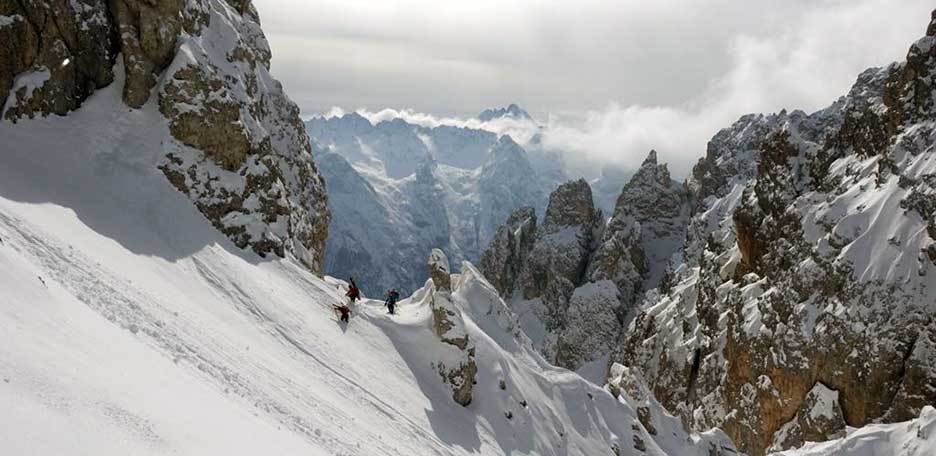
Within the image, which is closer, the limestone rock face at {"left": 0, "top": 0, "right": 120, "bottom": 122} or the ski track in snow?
the ski track in snow

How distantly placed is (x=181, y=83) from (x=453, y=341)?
82.9 feet

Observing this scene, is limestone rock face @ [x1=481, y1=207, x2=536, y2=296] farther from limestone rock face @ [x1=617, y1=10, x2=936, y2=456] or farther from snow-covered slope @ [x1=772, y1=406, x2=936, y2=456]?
snow-covered slope @ [x1=772, y1=406, x2=936, y2=456]

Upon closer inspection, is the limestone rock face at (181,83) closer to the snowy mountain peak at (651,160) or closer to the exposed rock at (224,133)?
the exposed rock at (224,133)

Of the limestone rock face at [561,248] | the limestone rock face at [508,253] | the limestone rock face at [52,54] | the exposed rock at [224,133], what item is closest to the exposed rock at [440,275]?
the exposed rock at [224,133]

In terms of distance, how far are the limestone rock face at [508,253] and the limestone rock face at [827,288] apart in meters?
56.2

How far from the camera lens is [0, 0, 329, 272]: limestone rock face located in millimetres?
37031

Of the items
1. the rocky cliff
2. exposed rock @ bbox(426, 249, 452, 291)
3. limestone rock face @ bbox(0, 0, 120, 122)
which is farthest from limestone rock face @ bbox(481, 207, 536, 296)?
limestone rock face @ bbox(0, 0, 120, 122)

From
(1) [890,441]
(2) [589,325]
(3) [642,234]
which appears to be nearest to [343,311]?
(1) [890,441]

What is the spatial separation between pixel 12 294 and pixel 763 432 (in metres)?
59.2

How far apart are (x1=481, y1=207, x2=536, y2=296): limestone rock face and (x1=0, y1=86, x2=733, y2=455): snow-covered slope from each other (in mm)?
73776

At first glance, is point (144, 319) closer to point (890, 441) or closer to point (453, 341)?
point (453, 341)

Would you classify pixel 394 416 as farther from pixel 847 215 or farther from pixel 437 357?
pixel 847 215

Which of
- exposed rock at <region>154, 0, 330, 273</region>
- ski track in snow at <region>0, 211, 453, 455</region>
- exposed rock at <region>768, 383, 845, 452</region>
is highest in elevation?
exposed rock at <region>154, 0, 330, 273</region>

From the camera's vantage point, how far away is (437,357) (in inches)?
1663
